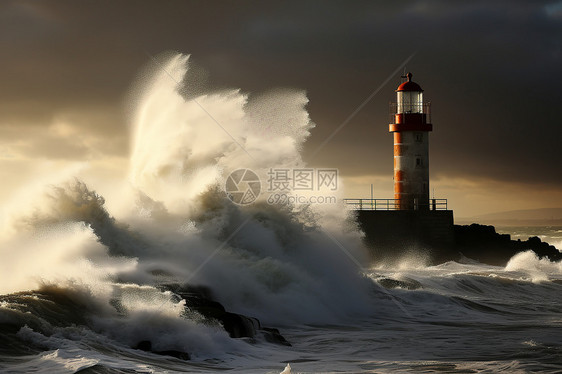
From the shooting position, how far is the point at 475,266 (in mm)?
25469

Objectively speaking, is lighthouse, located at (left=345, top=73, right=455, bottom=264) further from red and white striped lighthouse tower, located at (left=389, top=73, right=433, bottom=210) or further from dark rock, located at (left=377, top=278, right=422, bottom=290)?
dark rock, located at (left=377, top=278, right=422, bottom=290)

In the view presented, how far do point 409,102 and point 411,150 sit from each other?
150 centimetres

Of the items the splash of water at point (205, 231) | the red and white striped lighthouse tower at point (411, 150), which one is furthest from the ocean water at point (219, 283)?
the red and white striped lighthouse tower at point (411, 150)

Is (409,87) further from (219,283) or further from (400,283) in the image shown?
(219,283)

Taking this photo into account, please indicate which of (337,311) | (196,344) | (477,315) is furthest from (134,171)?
(196,344)

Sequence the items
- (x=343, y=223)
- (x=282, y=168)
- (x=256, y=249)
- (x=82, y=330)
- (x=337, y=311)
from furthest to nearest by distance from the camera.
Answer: (x=343, y=223) < (x=282, y=168) < (x=256, y=249) < (x=337, y=311) < (x=82, y=330)

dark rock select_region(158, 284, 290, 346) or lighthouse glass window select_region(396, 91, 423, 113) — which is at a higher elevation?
lighthouse glass window select_region(396, 91, 423, 113)

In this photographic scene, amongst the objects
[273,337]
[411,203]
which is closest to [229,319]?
[273,337]

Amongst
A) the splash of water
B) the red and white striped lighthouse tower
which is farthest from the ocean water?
the red and white striped lighthouse tower

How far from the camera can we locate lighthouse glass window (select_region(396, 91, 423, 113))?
84.4 feet

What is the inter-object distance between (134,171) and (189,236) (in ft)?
12.1

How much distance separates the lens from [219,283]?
13.0m

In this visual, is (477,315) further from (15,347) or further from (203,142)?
(15,347)

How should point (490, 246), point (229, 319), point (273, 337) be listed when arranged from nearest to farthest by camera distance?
point (229, 319), point (273, 337), point (490, 246)
